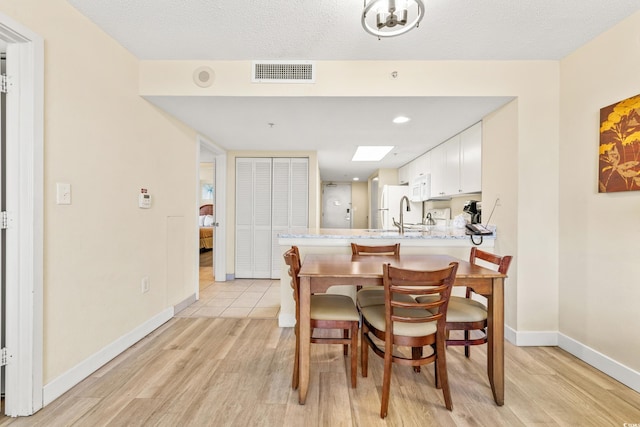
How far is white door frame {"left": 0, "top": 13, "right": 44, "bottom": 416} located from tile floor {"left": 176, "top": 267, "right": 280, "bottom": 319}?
150cm

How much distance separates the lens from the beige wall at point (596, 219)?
179cm

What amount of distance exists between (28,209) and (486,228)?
3.29 metres

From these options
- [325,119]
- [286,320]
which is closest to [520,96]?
[325,119]

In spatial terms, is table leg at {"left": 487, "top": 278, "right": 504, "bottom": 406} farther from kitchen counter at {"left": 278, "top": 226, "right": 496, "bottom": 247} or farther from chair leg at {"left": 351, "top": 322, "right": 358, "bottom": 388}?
kitchen counter at {"left": 278, "top": 226, "right": 496, "bottom": 247}

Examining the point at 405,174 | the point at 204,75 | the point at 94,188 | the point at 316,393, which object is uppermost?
the point at 204,75

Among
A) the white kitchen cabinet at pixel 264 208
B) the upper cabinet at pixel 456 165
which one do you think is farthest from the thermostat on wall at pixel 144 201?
the upper cabinet at pixel 456 165

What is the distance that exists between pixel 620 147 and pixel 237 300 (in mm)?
3756

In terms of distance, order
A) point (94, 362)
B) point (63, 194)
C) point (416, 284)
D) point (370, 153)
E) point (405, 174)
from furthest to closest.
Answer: point (405, 174) < point (370, 153) < point (94, 362) < point (63, 194) < point (416, 284)

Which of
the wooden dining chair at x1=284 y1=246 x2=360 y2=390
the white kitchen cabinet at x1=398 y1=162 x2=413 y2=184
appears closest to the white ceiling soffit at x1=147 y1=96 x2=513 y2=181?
the white kitchen cabinet at x1=398 y1=162 x2=413 y2=184

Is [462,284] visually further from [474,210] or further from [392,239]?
[474,210]

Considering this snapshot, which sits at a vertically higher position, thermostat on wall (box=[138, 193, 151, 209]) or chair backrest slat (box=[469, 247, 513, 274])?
thermostat on wall (box=[138, 193, 151, 209])

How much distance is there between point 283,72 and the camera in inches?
92.0

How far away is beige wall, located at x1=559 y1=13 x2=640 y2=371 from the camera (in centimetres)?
179

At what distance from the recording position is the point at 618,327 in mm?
1861
